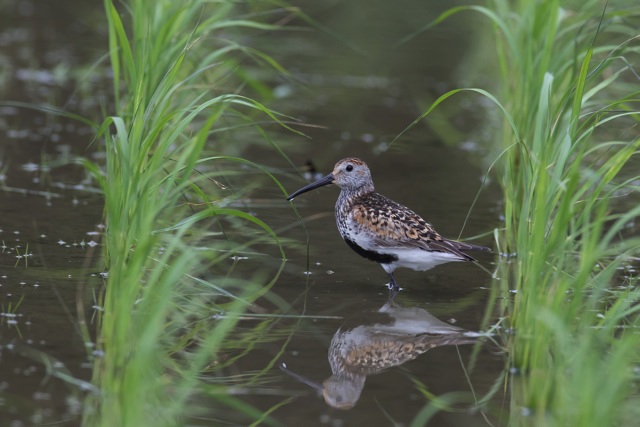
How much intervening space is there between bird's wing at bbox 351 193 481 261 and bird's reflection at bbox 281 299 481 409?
52cm

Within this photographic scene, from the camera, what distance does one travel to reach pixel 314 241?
8.07 meters

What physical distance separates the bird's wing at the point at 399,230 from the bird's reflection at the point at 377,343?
0.52 metres

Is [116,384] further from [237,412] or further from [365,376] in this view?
[365,376]

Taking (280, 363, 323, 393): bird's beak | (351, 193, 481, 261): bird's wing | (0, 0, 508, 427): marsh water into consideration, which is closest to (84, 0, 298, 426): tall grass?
(0, 0, 508, 427): marsh water

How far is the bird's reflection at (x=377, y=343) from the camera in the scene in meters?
5.20

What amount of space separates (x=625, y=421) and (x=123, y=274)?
7.79 feet

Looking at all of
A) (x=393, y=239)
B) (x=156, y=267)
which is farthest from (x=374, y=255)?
(x=156, y=267)

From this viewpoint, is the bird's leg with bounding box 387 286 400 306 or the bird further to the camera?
the bird

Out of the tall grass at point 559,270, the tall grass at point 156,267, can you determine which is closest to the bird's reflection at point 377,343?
the tall grass at point 559,270

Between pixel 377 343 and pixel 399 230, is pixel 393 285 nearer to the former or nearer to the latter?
pixel 399 230

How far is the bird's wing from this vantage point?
23.3ft

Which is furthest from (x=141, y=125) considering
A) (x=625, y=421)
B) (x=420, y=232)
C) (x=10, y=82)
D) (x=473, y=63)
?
(x=473, y=63)

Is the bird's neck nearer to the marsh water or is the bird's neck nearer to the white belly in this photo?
the marsh water

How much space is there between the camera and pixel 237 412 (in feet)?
15.6
